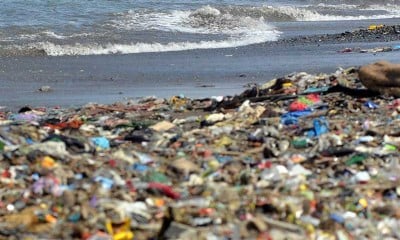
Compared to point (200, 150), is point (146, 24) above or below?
below

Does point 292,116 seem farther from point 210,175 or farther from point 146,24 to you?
point 146,24

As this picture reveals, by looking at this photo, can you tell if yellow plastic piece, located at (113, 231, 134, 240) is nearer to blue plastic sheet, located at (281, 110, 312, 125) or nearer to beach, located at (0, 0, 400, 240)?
beach, located at (0, 0, 400, 240)

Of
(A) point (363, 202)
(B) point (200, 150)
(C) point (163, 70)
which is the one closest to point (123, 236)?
(A) point (363, 202)

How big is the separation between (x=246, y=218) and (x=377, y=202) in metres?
1.07

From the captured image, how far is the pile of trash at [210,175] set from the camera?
4.49m

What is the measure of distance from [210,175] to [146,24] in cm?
1804

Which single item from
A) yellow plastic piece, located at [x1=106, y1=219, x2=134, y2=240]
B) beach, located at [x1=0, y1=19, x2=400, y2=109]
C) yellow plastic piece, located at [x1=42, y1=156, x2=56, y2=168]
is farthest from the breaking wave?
yellow plastic piece, located at [x1=106, y1=219, x2=134, y2=240]

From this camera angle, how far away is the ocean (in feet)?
62.6

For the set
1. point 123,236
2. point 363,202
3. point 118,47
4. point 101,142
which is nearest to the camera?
point 123,236

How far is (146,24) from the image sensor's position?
23.0 meters

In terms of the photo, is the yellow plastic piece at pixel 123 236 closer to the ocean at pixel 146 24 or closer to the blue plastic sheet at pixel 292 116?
the blue plastic sheet at pixel 292 116

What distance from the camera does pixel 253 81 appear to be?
40.6ft

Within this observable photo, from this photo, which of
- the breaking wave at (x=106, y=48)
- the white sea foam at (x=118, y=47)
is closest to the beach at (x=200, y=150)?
the breaking wave at (x=106, y=48)

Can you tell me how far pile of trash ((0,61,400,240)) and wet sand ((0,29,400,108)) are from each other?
9.99 ft
